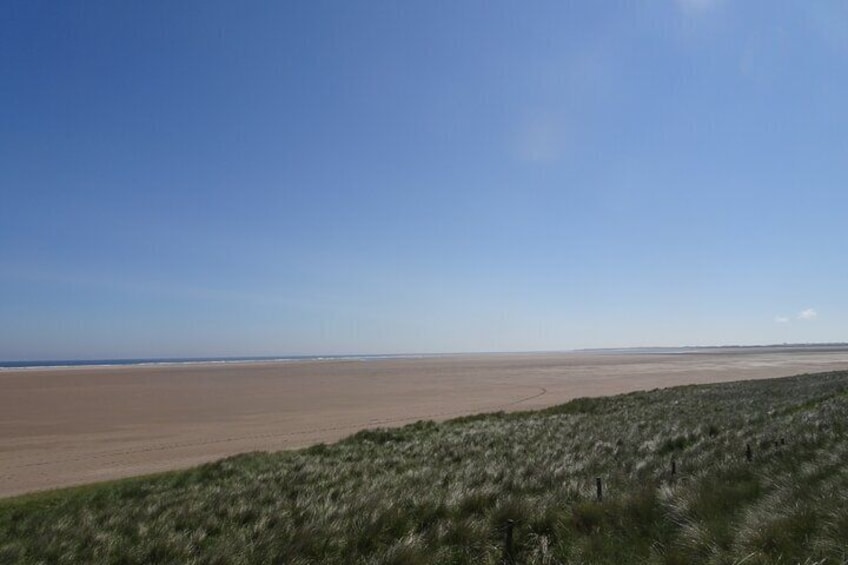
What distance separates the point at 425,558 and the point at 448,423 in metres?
18.1

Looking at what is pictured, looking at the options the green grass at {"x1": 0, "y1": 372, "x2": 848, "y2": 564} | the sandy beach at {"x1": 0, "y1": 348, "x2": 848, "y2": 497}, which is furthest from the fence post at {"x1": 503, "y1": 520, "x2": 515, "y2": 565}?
the sandy beach at {"x1": 0, "y1": 348, "x2": 848, "y2": 497}

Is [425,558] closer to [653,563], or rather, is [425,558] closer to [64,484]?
[653,563]

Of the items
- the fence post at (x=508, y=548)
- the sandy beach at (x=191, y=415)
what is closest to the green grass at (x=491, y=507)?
the fence post at (x=508, y=548)

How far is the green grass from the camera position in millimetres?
6008

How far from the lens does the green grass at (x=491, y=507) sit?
601cm

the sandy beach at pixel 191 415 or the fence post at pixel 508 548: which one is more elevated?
the fence post at pixel 508 548

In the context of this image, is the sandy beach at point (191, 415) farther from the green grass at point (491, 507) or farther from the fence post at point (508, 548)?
the fence post at point (508, 548)

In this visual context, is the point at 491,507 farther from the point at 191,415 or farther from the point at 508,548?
the point at 191,415

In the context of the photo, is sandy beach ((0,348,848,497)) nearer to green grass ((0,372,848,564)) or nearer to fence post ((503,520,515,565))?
green grass ((0,372,848,564))

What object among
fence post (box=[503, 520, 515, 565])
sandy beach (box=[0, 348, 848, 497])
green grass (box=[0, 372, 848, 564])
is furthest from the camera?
sandy beach (box=[0, 348, 848, 497])

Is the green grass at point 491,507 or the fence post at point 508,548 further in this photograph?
the fence post at point 508,548

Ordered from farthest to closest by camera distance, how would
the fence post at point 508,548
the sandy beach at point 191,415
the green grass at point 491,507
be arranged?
1. the sandy beach at point 191,415
2. the fence post at point 508,548
3. the green grass at point 491,507

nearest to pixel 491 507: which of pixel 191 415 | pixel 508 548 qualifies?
pixel 508 548

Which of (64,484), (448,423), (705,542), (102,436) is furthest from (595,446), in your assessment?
(102,436)
